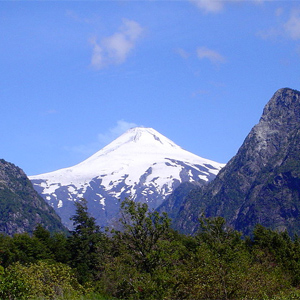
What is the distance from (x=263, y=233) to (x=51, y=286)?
240 ft

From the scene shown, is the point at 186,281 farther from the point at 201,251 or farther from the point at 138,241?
the point at 138,241

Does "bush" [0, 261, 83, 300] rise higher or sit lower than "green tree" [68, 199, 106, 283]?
lower

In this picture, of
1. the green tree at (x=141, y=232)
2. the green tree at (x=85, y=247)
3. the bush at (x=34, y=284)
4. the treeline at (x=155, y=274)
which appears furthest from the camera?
the green tree at (x=85, y=247)

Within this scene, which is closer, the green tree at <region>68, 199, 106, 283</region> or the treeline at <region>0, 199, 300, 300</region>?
the treeline at <region>0, 199, 300, 300</region>

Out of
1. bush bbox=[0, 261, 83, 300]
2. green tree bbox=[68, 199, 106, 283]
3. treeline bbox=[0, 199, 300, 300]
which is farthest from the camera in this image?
green tree bbox=[68, 199, 106, 283]

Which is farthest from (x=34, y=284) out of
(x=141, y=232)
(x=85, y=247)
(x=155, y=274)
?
(x=85, y=247)

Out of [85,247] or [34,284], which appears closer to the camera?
[34,284]

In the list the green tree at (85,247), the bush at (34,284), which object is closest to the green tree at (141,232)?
the bush at (34,284)

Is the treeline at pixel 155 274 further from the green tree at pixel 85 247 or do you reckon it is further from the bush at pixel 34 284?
the green tree at pixel 85 247

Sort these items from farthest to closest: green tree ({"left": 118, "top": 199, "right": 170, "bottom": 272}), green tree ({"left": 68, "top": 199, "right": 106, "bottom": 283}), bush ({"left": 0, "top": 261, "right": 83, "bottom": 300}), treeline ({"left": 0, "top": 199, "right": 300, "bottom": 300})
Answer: green tree ({"left": 68, "top": 199, "right": 106, "bottom": 283}) < green tree ({"left": 118, "top": 199, "right": 170, "bottom": 272}) < treeline ({"left": 0, "top": 199, "right": 300, "bottom": 300}) < bush ({"left": 0, "top": 261, "right": 83, "bottom": 300})

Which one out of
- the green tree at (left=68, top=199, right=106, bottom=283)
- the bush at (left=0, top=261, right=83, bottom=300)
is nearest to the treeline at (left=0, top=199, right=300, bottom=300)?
the bush at (left=0, top=261, right=83, bottom=300)

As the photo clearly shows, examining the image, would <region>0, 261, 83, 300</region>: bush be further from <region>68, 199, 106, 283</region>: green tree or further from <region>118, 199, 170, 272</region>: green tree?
<region>68, 199, 106, 283</region>: green tree

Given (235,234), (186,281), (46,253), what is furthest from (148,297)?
(46,253)

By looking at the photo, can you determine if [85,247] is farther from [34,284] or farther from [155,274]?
[34,284]
